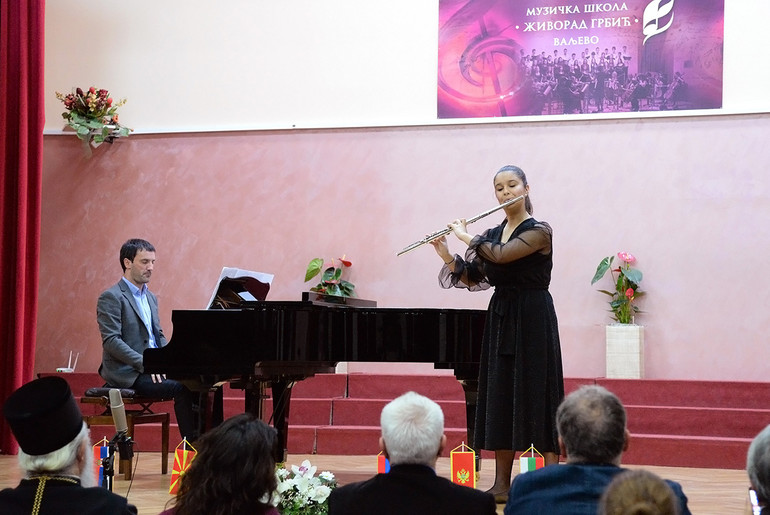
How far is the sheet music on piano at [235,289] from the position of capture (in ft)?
15.3

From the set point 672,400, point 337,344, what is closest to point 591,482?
point 337,344

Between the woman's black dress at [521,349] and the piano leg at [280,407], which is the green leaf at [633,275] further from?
the woman's black dress at [521,349]

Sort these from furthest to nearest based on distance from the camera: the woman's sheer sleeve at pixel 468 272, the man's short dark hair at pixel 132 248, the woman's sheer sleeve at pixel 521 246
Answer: the man's short dark hair at pixel 132 248 < the woman's sheer sleeve at pixel 468 272 < the woman's sheer sleeve at pixel 521 246

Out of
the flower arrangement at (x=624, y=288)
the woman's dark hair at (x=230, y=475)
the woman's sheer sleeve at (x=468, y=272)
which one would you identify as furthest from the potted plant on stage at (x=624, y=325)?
the woman's dark hair at (x=230, y=475)

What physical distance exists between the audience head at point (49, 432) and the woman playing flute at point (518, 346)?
2.22 meters

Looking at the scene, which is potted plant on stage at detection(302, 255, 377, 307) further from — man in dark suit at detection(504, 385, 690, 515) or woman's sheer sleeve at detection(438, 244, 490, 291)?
man in dark suit at detection(504, 385, 690, 515)

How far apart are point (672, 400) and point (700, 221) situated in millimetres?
1519

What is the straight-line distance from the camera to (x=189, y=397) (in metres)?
4.96

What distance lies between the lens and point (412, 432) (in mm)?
2006

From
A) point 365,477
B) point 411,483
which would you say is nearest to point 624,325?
point 365,477

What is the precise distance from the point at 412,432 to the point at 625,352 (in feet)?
16.9

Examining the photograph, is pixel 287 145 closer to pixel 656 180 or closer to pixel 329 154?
pixel 329 154

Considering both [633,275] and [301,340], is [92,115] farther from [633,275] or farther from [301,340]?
[633,275]

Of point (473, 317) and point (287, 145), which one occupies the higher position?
point (287, 145)
